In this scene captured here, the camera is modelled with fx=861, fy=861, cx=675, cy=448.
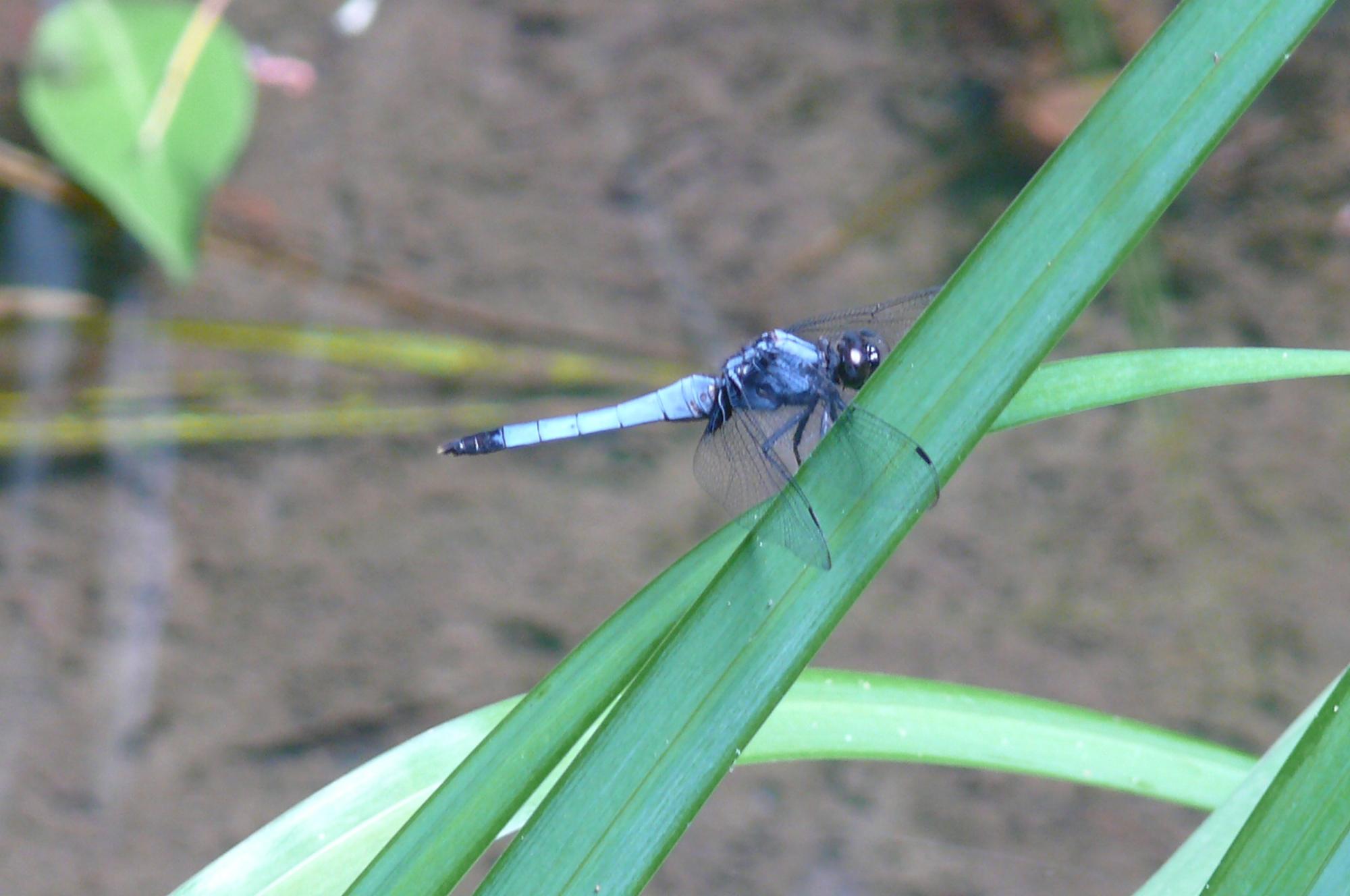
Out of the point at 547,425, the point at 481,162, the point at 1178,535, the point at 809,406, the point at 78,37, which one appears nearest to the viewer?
the point at 809,406

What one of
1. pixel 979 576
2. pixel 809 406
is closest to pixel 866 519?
pixel 809 406

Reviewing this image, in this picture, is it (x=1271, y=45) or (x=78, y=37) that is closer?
(x=1271, y=45)

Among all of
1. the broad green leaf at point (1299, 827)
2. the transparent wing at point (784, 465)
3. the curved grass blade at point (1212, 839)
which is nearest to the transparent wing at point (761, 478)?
the transparent wing at point (784, 465)

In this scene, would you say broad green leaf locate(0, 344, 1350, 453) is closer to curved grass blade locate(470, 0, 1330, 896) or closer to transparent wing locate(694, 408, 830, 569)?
transparent wing locate(694, 408, 830, 569)

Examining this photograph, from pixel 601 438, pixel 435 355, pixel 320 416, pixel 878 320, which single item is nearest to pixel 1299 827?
pixel 878 320

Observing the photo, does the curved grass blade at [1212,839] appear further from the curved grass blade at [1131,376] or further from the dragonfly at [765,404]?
the dragonfly at [765,404]

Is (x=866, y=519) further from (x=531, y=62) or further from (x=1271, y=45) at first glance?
(x=531, y=62)
